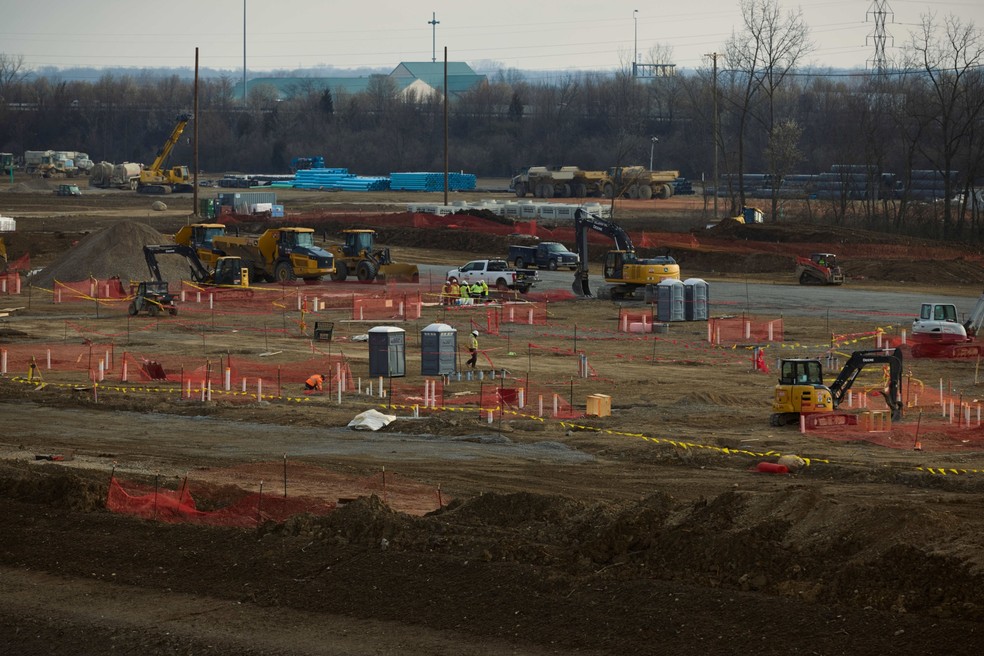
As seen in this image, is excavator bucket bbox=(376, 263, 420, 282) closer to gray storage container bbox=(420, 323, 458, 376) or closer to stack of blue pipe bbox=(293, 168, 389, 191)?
gray storage container bbox=(420, 323, 458, 376)

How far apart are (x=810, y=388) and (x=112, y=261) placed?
33.9 meters

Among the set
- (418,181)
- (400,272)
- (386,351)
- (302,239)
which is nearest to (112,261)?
(302,239)

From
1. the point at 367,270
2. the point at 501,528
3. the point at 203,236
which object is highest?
the point at 203,236

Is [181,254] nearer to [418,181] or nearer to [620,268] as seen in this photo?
[620,268]

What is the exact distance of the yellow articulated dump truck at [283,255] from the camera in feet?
170

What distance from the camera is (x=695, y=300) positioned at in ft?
139

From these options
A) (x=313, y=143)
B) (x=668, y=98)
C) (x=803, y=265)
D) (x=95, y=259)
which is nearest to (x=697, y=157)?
(x=668, y=98)

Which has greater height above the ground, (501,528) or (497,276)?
(497,276)

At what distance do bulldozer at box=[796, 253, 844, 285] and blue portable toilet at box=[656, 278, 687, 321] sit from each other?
12.2 meters

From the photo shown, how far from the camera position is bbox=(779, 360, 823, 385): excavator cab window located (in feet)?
82.3

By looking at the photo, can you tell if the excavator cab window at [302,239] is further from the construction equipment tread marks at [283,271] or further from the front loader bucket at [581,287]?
the front loader bucket at [581,287]

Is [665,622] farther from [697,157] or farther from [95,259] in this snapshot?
[697,157]

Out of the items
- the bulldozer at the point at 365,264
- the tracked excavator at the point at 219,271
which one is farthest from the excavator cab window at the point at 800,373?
the tracked excavator at the point at 219,271

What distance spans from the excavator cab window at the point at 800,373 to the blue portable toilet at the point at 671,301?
16.5 meters
